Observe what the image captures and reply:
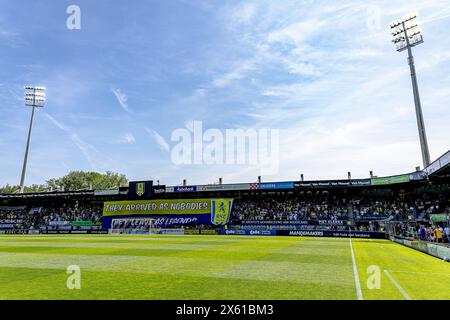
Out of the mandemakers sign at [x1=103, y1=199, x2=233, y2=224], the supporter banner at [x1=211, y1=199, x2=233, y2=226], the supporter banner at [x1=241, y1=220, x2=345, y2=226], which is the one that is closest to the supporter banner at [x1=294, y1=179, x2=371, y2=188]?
the supporter banner at [x1=241, y1=220, x2=345, y2=226]

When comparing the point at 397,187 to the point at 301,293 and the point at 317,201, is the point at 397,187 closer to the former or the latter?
the point at 317,201

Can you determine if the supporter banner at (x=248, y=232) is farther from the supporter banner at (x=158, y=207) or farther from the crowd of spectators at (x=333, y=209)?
the supporter banner at (x=158, y=207)

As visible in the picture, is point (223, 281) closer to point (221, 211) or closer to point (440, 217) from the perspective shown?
point (440, 217)

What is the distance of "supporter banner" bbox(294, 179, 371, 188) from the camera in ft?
135

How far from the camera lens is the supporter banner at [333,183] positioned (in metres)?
41.1

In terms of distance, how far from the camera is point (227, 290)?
7605mm

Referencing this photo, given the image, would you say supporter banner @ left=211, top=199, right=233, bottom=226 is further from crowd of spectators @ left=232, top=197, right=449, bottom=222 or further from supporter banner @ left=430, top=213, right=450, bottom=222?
supporter banner @ left=430, top=213, right=450, bottom=222

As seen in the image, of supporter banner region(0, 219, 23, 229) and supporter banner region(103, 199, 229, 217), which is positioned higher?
supporter banner region(103, 199, 229, 217)

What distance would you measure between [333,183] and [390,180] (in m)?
7.19

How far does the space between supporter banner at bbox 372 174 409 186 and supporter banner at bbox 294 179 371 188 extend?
2.94ft

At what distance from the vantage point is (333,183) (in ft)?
139

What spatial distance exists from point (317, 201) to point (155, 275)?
131ft

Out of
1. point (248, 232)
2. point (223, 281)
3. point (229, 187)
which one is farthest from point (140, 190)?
point (223, 281)
